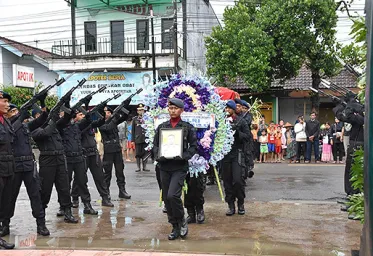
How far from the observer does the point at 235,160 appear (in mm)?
7605

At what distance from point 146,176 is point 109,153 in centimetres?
428

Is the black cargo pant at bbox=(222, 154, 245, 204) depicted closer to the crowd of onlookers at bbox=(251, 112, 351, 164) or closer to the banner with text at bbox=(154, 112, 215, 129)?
the banner with text at bbox=(154, 112, 215, 129)

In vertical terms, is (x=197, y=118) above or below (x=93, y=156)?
above

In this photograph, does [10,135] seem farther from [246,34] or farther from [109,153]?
[246,34]

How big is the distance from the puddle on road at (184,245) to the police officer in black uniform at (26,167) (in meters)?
0.36

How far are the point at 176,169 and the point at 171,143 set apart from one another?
37 centimetres

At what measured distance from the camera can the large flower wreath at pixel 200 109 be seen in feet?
23.0

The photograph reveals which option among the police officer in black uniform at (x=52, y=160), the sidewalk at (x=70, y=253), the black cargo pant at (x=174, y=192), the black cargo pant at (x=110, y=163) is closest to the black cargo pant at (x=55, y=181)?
the police officer in black uniform at (x=52, y=160)

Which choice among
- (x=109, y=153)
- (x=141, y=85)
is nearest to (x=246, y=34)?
(x=141, y=85)

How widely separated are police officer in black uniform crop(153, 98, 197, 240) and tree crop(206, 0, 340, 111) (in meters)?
13.5

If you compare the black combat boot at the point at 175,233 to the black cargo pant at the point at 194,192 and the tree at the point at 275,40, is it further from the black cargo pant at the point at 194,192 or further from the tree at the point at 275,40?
the tree at the point at 275,40

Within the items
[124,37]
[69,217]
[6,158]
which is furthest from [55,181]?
[124,37]

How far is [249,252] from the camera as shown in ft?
18.5

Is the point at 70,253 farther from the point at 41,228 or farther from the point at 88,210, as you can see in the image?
the point at 88,210
